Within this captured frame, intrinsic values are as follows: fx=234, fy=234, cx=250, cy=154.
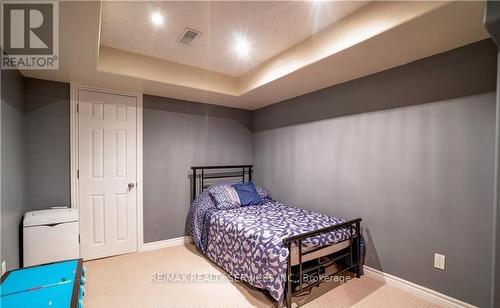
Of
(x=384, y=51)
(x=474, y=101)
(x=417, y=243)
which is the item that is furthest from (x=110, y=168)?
(x=474, y=101)

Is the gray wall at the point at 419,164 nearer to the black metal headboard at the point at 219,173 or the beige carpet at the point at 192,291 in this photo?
the beige carpet at the point at 192,291

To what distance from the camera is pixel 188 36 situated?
2.25 m

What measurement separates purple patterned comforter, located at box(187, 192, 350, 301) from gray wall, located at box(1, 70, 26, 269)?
1769 mm

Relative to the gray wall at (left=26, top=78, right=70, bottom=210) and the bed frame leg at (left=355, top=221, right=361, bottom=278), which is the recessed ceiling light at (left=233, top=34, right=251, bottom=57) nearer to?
the gray wall at (left=26, top=78, right=70, bottom=210)

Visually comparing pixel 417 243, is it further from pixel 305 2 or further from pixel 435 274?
pixel 305 2

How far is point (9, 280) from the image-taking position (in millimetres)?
1604

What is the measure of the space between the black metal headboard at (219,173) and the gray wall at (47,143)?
154 centimetres

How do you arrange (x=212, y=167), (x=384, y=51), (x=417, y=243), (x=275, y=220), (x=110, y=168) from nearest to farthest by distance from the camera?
(x=384, y=51) → (x=417, y=243) → (x=275, y=220) → (x=110, y=168) → (x=212, y=167)

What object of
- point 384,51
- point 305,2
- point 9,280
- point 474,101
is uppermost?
point 305,2

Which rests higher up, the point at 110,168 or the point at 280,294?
the point at 110,168

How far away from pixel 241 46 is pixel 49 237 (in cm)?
271

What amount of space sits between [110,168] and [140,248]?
1.15 metres

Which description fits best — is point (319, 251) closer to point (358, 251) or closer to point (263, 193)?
point (358, 251)

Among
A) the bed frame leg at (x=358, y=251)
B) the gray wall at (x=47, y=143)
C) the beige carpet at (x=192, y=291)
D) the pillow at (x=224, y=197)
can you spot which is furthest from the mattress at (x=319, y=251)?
the gray wall at (x=47, y=143)
